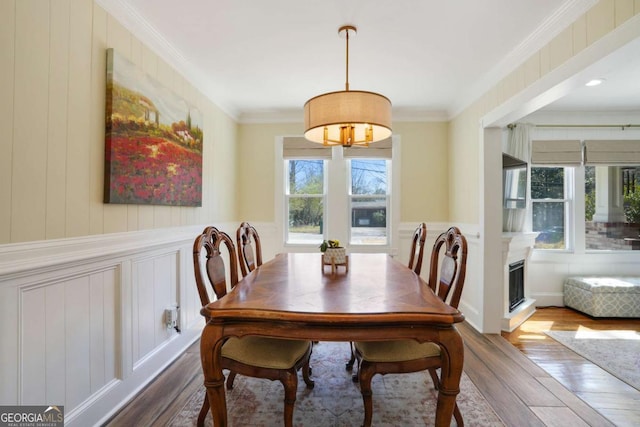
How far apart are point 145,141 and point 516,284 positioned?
3.94 metres

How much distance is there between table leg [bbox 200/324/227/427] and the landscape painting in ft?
3.62

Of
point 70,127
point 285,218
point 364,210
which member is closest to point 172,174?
point 70,127

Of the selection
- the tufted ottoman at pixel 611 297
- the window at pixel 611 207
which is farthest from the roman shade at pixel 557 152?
the tufted ottoman at pixel 611 297

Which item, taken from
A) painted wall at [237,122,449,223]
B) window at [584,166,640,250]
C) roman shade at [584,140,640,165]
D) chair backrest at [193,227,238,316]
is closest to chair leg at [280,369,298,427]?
chair backrest at [193,227,238,316]

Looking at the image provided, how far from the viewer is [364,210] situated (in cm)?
429

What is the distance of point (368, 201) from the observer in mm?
4285

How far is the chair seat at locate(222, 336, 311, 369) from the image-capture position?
1.50m

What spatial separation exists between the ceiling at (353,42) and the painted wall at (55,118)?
1.16 ft

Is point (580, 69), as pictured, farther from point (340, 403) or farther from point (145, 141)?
point (145, 141)

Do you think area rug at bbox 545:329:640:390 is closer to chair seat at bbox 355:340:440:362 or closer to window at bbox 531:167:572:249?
window at bbox 531:167:572:249

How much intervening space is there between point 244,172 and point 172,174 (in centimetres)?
180

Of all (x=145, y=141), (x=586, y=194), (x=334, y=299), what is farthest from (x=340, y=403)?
(x=586, y=194)

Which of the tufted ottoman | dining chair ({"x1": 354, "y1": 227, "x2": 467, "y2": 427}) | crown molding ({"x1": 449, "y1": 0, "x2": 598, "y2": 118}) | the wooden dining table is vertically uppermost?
crown molding ({"x1": 449, "y1": 0, "x2": 598, "y2": 118})

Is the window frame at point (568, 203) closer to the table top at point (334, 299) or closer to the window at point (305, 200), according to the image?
the window at point (305, 200)
